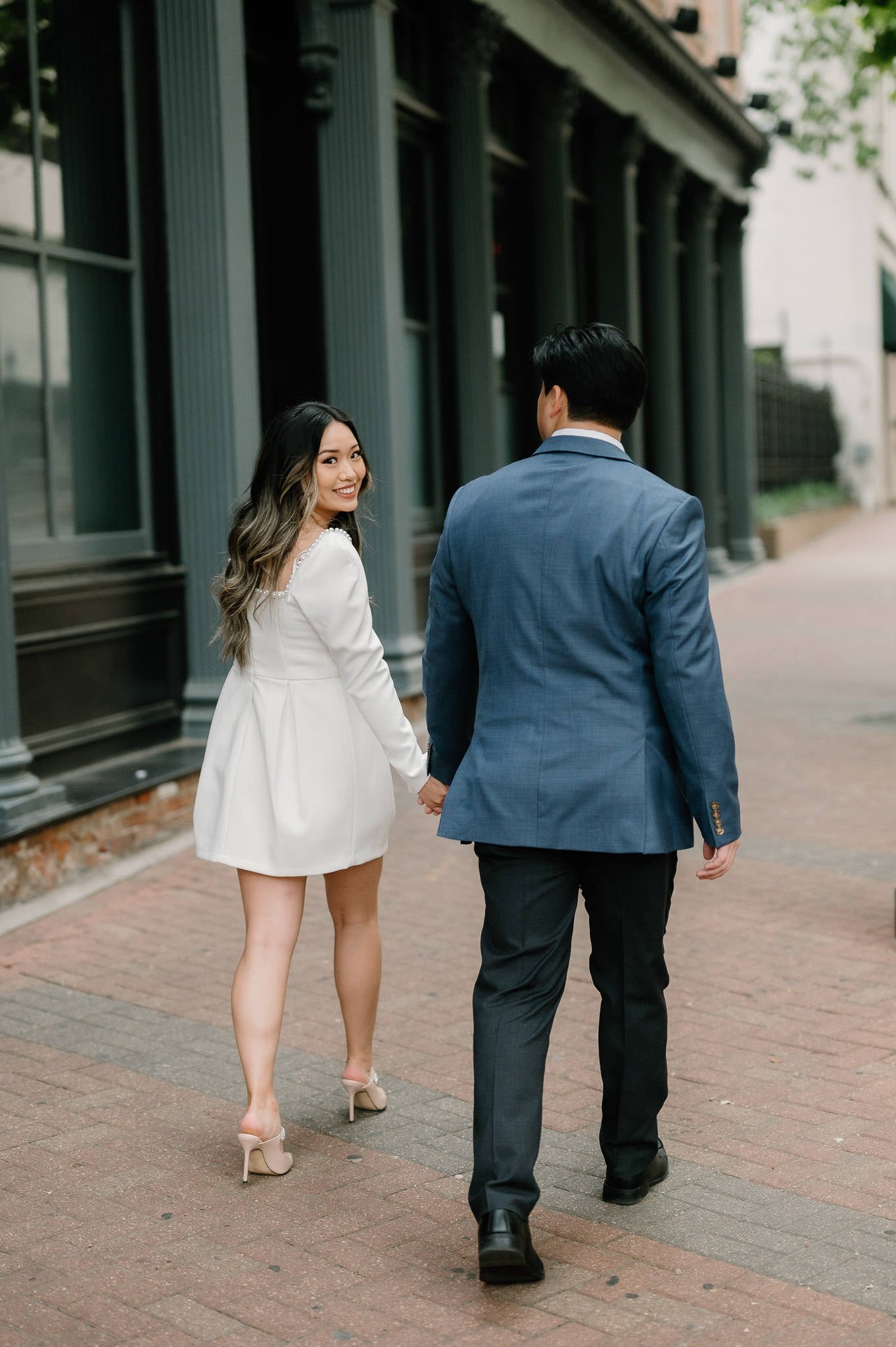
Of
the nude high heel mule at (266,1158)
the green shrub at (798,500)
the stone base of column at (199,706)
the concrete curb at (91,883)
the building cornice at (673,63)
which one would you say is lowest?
the nude high heel mule at (266,1158)

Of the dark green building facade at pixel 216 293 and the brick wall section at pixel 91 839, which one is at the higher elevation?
the dark green building facade at pixel 216 293

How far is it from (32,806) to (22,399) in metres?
2.06

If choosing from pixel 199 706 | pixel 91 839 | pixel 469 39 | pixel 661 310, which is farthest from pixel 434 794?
pixel 661 310

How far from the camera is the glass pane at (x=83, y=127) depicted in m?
7.58

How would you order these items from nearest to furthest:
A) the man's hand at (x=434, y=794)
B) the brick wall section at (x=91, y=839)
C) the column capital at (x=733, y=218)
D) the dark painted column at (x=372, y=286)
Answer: the man's hand at (x=434, y=794), the brick wall section at (x=91, y=839), the dark painted column at (x=372, y=286), the column capital at (x=733, y=218)

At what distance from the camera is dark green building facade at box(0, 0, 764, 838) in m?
7.43

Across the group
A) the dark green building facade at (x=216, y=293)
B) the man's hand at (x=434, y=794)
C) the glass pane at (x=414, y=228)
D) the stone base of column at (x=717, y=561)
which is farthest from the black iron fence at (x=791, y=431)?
the man's hand at (x=434, y=794)

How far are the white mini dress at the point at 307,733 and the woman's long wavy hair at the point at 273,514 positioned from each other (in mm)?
39

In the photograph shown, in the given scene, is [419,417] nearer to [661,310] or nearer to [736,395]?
[661,310]

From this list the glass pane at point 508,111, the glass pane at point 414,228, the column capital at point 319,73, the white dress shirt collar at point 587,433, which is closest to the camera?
the white dress shirt collar at point 587,433

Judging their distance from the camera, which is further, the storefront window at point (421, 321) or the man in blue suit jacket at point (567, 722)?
the storefront window at point (421, 321)

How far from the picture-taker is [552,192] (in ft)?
45.9

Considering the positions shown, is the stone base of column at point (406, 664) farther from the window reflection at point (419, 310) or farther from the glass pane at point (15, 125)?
the glass pane at point (15, 125)

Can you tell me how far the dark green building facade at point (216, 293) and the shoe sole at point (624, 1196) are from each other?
3.18 metres
